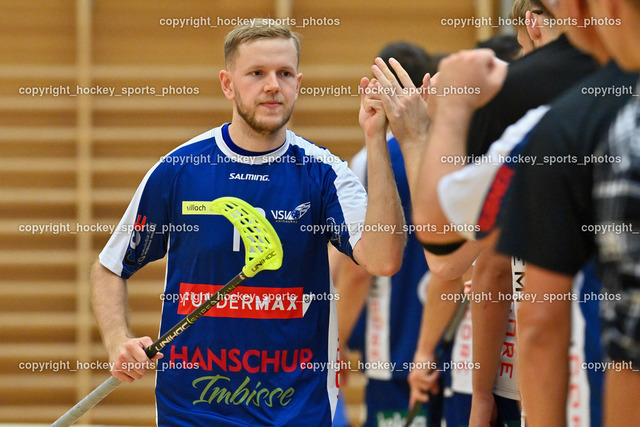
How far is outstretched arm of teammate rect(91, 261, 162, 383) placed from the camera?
2.50 metres

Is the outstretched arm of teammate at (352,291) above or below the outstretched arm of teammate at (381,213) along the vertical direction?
below

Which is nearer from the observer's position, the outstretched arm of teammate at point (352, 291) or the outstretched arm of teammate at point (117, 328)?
the outstretched arm of teammate at point (117, 328)

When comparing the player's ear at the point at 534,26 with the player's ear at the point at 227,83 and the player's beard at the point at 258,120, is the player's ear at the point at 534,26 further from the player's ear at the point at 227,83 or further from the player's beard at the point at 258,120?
the player's ear at the point at 227,83

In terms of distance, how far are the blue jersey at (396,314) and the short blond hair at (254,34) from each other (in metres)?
1.10

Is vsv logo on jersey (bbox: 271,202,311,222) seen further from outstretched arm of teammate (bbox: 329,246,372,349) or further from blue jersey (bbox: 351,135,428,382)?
outstretched arm of teammate (bbox: 329,246,372,349)

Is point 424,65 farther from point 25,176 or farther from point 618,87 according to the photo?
point 25,176

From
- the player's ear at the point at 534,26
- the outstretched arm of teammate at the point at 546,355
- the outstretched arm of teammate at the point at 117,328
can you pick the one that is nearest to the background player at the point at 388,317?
the outstretched arm of teammate at the point at 117,328

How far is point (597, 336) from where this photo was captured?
5.18 feet

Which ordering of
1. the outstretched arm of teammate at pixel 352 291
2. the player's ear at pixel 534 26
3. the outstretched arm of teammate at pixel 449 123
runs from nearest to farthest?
the outstretched arm of teammate at pixel 449 123
the player's ear at pixel 534 26
the outstretched arm of teammate at pixel 352 291

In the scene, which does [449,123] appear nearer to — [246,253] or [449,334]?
[246,253]

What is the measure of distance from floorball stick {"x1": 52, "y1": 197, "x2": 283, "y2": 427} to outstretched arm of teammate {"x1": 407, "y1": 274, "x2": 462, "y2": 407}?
0.89m

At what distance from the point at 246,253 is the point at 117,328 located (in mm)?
491

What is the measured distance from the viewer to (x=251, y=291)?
2553 mm

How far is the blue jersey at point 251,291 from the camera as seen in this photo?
2541mm
